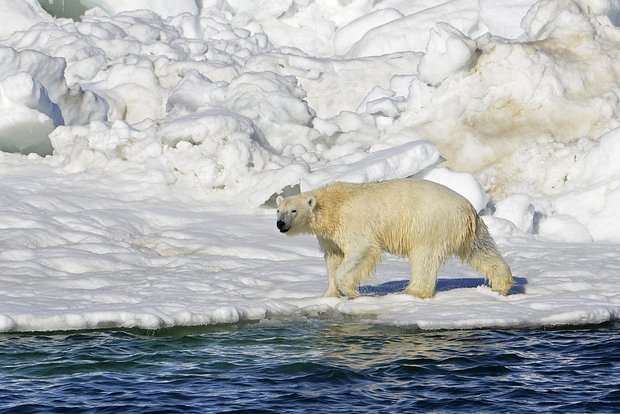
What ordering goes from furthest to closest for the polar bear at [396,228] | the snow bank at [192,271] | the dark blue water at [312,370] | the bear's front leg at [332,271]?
the bear's front leg at [332,271], the polar bear at [396,228], the snow bank at [192,271], the dark blue water at [312,370]

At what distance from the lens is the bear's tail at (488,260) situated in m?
11.1

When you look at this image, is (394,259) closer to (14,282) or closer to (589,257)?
(589,257)

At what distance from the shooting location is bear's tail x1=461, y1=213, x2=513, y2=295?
11.1m

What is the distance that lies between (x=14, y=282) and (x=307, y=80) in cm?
1089

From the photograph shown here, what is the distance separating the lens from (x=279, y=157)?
17625 mm

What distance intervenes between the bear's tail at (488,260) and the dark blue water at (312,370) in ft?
4.31

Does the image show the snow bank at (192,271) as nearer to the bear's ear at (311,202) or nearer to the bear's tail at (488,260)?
the bear's tail at (488,260)

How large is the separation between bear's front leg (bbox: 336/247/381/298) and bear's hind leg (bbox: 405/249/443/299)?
1.38 feet

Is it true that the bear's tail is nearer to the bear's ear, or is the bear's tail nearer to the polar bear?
the polar bear

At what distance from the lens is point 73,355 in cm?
900

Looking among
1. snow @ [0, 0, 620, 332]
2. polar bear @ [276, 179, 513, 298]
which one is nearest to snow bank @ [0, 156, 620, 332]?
snow @ [0, 0, 620, 332]

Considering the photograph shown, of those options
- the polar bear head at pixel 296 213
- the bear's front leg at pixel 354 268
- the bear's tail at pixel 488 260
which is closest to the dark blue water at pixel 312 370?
the bear's front leg at pixel 354 268

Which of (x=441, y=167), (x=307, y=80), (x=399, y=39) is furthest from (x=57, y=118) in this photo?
(x=399, y=39)

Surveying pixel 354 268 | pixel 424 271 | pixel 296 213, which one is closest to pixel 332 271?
pixel 354 268
